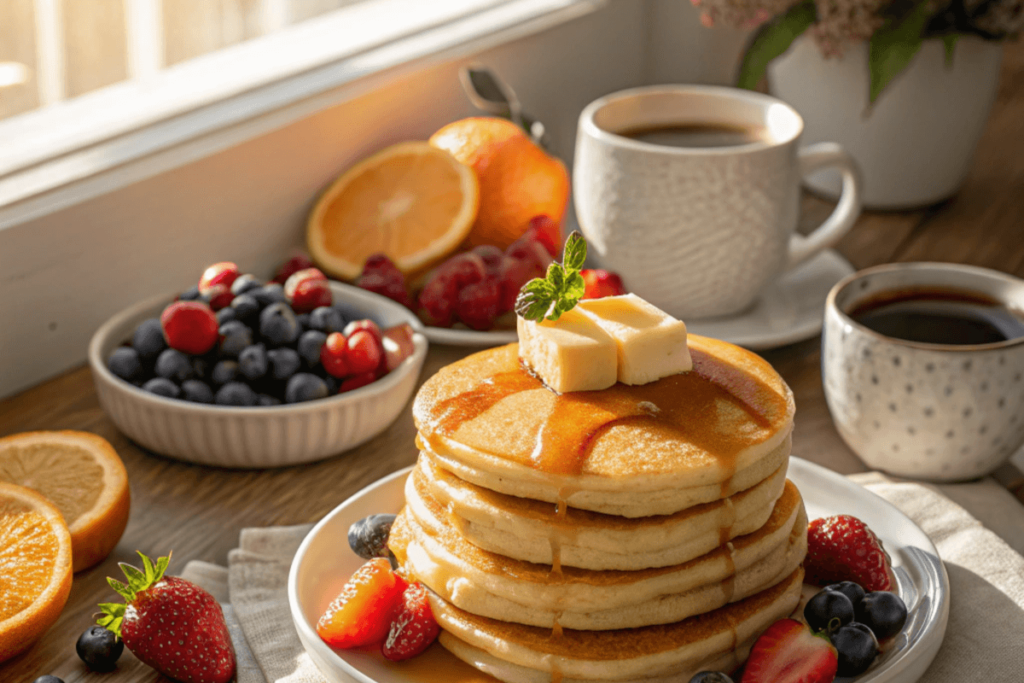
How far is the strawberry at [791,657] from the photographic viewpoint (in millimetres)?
742

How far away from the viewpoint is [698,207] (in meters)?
1.31

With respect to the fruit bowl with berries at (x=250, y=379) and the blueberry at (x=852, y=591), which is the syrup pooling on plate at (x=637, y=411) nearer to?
the blueberry at (x=852, y=591)

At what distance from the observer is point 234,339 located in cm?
112

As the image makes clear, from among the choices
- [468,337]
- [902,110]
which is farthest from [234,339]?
[902,110]

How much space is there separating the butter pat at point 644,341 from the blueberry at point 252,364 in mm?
410

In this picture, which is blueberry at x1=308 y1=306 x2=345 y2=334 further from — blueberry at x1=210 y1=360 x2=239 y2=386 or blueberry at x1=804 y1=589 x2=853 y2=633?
blueberry at x1=804 y1=589 x2=853 y2=633

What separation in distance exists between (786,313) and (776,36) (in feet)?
1.58

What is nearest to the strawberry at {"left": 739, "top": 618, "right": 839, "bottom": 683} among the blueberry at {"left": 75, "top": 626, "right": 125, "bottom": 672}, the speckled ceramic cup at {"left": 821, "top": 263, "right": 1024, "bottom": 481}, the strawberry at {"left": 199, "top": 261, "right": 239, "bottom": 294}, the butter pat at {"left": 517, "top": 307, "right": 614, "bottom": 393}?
the butter pat at {"left": 517, "top": 307, "right": 614, "bottom": 393}

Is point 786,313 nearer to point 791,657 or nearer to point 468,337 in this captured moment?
point 468,337

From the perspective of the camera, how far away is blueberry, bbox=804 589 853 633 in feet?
2.65

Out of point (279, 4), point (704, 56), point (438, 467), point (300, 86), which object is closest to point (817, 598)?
point (438, 467)

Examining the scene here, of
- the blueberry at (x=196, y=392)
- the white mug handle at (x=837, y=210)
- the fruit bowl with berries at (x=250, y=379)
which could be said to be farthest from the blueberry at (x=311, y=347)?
the white mug handle at (x=837, y=210)

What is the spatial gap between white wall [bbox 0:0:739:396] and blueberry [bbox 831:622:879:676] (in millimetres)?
939

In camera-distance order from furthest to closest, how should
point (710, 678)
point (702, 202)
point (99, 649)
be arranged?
point (702, 202) → point (99, 649) → point (710, 678)
